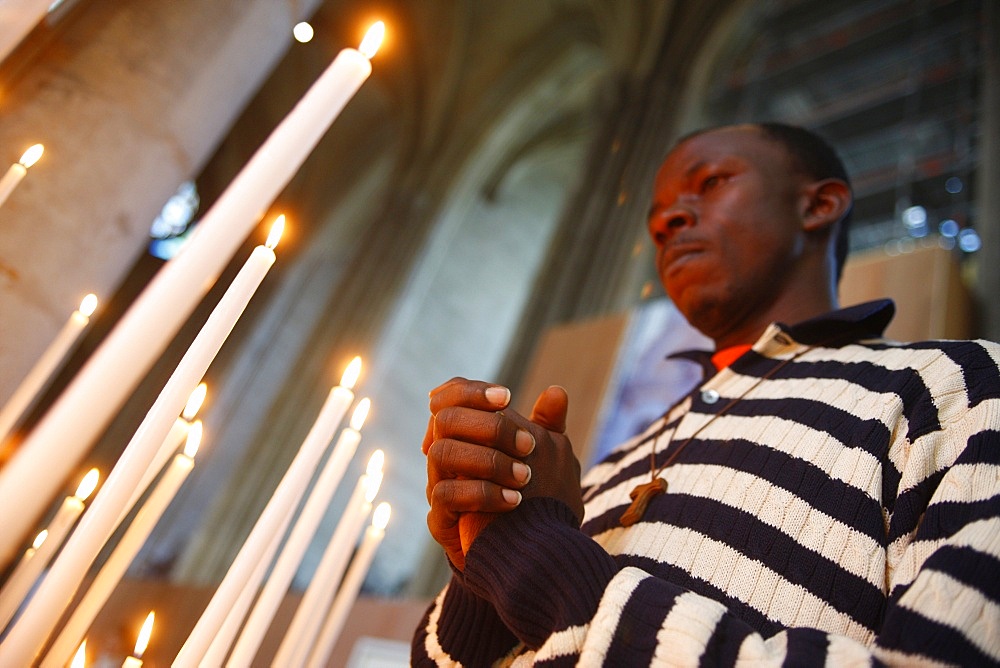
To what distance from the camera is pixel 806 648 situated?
61 centimetres

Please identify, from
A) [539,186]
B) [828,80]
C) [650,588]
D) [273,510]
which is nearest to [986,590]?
[650,588]

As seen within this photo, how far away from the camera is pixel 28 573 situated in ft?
2.28

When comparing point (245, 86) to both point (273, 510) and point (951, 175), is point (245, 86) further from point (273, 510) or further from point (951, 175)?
point (951, 175)

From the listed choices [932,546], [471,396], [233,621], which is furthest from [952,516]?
[233,621]

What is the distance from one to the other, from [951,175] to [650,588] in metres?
6.75

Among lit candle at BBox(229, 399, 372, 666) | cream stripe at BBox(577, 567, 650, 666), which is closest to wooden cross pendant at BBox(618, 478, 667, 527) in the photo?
cream stripe at BBox(577, 567, 650, 666)

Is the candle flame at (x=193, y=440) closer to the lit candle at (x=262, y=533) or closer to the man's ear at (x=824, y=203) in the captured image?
the lit candle at (x=262, y=533)

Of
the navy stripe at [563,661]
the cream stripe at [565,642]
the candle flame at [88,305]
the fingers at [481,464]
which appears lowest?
the navy stripe at [563,661]

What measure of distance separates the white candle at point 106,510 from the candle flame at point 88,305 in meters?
0.40

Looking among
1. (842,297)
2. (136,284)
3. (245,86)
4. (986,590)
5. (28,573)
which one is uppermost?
(842,297)

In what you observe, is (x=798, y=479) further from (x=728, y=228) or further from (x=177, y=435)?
(x=177, y=435)

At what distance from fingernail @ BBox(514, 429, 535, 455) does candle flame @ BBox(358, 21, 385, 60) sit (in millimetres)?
390

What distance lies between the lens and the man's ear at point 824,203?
1.42m

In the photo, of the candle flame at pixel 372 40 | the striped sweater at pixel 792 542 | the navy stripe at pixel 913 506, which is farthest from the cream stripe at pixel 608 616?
the candle flame at pixel 372 40
